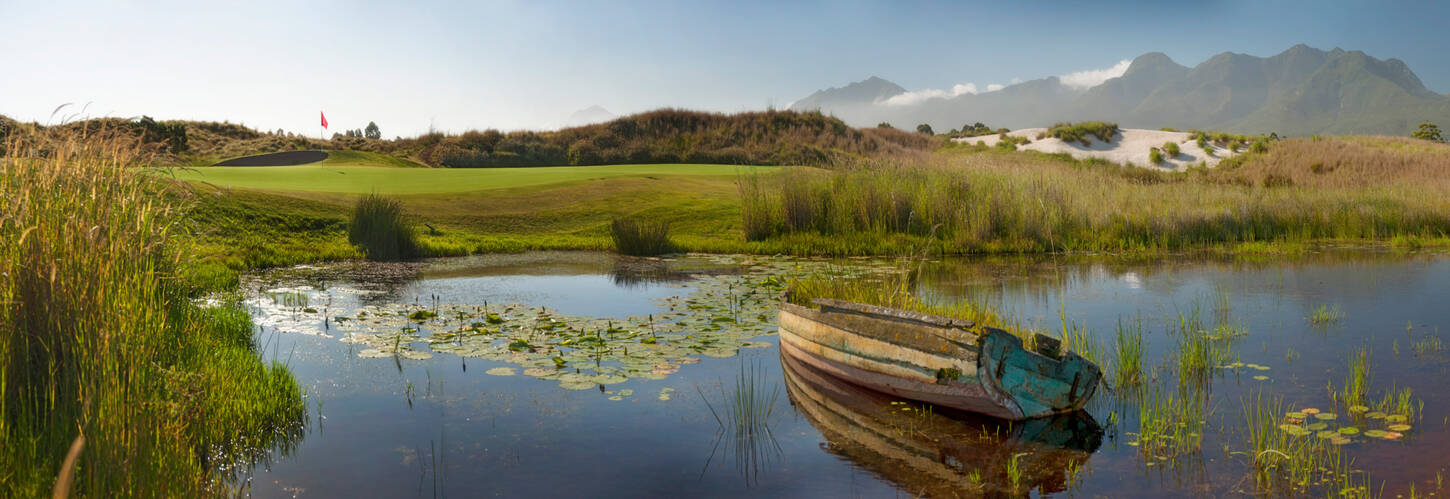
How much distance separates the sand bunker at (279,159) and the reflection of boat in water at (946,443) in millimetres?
29271

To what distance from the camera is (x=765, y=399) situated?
220 inches

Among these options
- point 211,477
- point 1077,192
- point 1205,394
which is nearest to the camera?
point 211,477

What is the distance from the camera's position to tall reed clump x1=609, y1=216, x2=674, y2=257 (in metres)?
14.7

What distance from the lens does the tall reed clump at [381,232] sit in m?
14.4

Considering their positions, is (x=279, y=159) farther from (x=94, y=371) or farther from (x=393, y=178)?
(x=94, y=371)

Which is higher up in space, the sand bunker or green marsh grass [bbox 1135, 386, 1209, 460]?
the sand bunker

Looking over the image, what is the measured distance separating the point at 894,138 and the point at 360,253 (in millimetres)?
25699

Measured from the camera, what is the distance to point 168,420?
391 centimetres

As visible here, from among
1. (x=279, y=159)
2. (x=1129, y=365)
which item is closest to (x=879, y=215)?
(x=1129, y=365)

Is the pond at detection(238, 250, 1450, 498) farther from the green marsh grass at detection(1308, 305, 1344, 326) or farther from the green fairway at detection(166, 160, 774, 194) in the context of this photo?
the green fairway at detection(166, 160, 774, 194)

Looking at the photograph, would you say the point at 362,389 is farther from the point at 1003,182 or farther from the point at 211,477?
the point at 1003,182

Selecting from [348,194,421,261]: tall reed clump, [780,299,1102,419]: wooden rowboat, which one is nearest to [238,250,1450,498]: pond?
[780,299,1102,419]: wooden rowboat

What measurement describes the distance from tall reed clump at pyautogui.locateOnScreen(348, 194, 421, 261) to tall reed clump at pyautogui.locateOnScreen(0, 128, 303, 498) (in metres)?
8.95

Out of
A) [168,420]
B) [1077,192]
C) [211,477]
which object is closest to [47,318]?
[168,420]
